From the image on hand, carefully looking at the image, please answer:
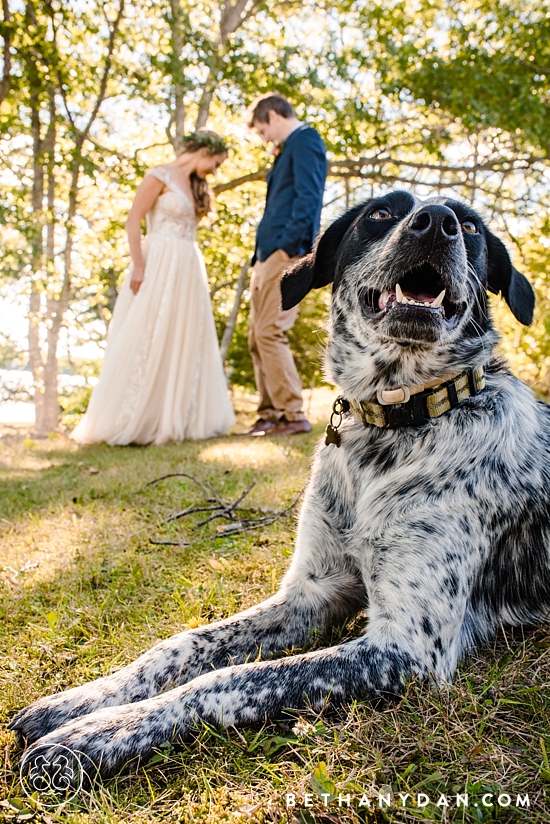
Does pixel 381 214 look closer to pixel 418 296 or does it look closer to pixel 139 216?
pixel 418 296

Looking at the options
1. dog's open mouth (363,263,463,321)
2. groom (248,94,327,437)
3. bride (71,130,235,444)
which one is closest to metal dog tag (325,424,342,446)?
dog's open mouth (363,263,463,321)

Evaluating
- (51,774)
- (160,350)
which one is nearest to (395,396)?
(51,774)

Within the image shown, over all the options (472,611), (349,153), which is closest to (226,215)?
(349,153)

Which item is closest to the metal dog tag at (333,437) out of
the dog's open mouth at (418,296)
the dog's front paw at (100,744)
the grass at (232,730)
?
the dog's open mouth at (418,296)

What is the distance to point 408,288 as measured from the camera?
6.56 ft

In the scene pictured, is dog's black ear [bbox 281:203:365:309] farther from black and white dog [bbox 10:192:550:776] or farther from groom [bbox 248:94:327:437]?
groom [bbox 248:94:327:437]

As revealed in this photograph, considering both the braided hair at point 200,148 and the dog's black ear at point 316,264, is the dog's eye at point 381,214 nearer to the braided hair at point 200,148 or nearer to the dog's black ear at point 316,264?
the dog's black ear at point 316,264

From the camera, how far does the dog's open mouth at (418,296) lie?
1.85 meters

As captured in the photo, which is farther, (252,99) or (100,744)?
(252,99)

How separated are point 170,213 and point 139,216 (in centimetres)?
37

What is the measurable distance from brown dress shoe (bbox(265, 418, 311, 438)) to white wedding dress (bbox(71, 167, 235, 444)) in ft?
2.86

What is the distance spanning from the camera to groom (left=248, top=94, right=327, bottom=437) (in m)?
5.07

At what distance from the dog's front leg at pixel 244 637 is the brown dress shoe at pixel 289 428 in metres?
3.62

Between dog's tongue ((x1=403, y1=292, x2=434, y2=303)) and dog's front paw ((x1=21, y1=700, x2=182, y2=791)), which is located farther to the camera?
dog's tongue ((x1=403, y1=292, x2=434, y2=303))
